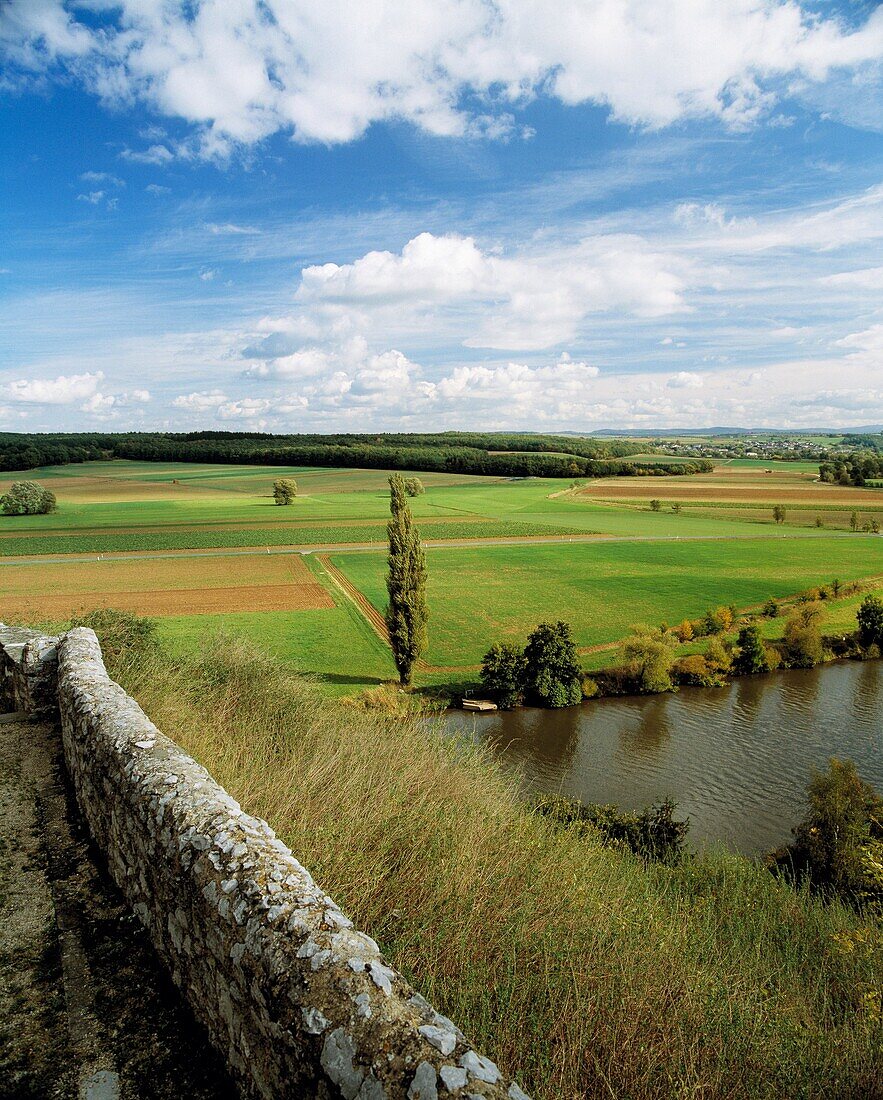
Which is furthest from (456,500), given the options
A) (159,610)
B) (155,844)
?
(155,844)

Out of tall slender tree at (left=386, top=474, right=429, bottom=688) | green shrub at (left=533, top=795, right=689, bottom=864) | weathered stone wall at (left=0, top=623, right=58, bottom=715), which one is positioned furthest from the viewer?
tall slender tree at (left=386, top=474, right=429, bottom=688)

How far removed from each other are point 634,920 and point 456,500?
97011 mm

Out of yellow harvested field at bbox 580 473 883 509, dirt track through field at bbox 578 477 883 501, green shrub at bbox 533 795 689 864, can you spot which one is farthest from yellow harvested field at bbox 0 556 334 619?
yellow harvested field at bbox 580 473 883 509

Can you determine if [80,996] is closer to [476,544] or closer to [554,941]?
[554,941]

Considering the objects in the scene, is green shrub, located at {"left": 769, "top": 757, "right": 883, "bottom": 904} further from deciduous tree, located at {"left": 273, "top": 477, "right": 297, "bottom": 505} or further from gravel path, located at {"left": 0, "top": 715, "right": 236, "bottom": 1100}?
deciduous tree, located at {"left": 273, "top": 477, "right": 297, "bottom": 505}

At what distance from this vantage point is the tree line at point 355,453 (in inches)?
5443

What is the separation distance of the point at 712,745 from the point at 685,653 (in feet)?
35.9

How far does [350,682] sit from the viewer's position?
3231cm

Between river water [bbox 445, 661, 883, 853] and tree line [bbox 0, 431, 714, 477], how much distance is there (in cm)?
10690

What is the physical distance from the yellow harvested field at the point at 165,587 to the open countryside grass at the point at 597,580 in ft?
18.0

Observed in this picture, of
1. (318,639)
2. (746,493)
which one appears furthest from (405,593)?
(746,493)

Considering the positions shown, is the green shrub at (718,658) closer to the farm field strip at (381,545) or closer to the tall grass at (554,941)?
the tall grass at (554,941)

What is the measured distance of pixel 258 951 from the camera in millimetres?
3654

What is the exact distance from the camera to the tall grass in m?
4.39
